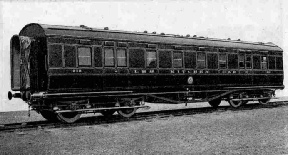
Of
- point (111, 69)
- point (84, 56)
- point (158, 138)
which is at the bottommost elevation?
point (158, 138)

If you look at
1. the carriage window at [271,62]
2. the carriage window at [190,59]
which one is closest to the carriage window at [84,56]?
the carriage window at [190,59]

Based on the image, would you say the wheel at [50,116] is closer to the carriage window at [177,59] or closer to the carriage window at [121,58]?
the carriage window at [121,58]

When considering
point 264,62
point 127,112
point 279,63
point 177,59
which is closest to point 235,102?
point 264,62

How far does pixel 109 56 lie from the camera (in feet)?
49.5

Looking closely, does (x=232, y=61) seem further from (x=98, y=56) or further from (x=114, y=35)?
(x=98, y=56)

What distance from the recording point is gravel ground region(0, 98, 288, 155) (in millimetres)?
8703

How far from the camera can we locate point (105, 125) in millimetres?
13508

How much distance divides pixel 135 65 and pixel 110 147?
712 centimetres

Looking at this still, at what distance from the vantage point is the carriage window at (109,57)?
14999 mm

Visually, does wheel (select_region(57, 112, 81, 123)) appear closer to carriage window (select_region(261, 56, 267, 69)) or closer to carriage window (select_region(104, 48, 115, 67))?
carriage window (select_region(104, 48, 115, 67))

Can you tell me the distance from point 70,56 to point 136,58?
10.3 feet

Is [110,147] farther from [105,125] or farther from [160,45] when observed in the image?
[160,45]

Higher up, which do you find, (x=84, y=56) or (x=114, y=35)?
(x=114, y=35)

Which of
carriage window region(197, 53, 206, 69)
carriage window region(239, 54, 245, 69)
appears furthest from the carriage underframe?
carriage window region(239, 54, 245, 69)
